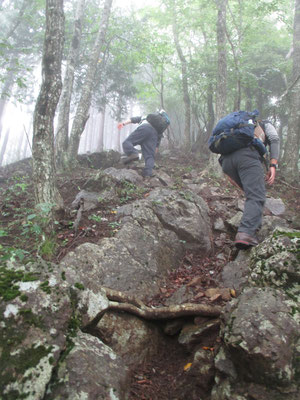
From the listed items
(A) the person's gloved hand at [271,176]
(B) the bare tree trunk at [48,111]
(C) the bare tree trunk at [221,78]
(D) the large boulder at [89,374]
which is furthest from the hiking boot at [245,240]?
(C) the bare tree trunk at [221,78]

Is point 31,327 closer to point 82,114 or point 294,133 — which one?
point 82,114

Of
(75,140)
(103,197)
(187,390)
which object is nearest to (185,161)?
(75,140)

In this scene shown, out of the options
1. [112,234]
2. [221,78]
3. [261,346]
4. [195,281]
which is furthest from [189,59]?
[261,346]

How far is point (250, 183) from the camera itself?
394cm

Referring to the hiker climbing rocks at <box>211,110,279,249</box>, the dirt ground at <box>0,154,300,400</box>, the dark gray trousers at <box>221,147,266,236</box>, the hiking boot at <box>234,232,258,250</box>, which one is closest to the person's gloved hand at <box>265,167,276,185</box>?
the hiker climbing rocks at <box>211,110,279,249</box>

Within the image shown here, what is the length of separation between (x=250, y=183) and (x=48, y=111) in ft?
11.9

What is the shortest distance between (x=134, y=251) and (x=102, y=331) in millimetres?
1585

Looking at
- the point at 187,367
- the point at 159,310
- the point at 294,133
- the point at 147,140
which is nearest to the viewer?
the point at 187,367

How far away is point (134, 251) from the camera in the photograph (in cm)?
409

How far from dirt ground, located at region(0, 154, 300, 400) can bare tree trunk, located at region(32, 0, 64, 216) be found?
0.49 meters

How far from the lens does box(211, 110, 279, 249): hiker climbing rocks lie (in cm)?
379

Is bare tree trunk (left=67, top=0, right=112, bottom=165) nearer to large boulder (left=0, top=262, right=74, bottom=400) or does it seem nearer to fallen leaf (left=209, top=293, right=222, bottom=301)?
fallen leaf (left=209, top=293, right=222, bottom=301)

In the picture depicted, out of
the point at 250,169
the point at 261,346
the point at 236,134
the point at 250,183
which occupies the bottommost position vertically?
the point at 261,346

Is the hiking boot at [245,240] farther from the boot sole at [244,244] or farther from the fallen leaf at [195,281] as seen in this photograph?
the fallen leaf at [195,281]
